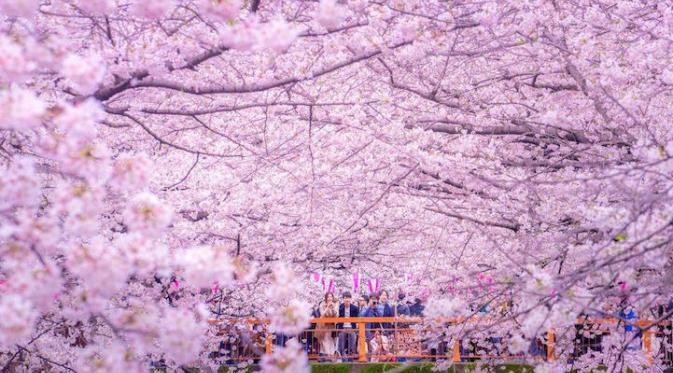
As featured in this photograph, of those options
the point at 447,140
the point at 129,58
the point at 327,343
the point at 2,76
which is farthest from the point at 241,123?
the point at 327,343

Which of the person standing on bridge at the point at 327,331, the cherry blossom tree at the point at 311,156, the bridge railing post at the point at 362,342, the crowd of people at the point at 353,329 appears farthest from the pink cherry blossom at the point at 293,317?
the person standing on bridge at the point at 327,331

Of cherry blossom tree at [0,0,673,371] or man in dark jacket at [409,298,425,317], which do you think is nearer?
cherry blossom tree at [0,0,673,371]

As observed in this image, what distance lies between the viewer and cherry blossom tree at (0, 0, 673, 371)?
343cm

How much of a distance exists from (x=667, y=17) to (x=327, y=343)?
9.45 meters

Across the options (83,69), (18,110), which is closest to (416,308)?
(83,69)

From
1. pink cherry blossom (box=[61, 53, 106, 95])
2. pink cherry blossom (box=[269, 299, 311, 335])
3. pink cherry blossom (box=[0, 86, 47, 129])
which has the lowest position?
pink cherry blossom (box=[269, 299, 311, 335])

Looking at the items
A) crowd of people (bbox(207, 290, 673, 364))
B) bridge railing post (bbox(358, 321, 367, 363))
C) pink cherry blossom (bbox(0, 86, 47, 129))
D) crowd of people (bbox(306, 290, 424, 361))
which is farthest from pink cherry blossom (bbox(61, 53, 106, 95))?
bridge railing post (bbox(358, 321, 367, 363))

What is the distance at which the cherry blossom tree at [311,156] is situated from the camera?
343 centimetres

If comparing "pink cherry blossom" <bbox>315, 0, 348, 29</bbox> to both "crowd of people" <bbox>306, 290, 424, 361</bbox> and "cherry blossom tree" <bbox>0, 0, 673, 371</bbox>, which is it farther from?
"crowd of people" <bbox>306, 290, 424, 361</bbox>

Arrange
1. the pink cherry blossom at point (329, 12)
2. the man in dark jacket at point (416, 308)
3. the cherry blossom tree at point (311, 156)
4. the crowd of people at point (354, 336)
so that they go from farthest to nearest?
the man in dark jacket at point (416, 308) → the crowd of people at point (354, 336) → the pink cherry blossom at point (329, 12) → the cherry blossom tree at point (311, 156)

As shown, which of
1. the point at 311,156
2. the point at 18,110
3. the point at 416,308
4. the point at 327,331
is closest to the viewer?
the point at 18,110

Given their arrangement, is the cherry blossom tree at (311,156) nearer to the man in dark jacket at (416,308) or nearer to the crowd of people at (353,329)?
the crowd of people at (353,329)

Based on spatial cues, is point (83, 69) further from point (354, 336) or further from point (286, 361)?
point (354, 336)

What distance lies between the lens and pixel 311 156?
5.82 meters
